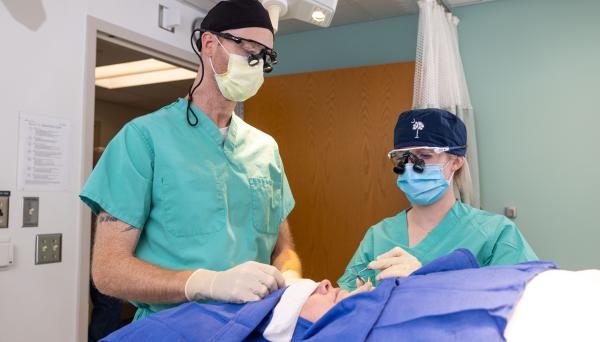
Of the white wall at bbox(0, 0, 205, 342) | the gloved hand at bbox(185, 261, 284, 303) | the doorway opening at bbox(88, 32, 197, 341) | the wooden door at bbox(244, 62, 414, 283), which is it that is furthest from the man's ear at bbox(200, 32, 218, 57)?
the wooden door at bbox(244, 62, 414, 283)

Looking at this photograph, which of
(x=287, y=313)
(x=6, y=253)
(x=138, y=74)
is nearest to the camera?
(x=287, y=313)

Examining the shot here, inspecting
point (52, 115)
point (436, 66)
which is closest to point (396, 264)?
point (436, 66)

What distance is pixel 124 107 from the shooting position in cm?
553

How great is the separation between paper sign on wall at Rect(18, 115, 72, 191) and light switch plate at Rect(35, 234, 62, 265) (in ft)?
0.60

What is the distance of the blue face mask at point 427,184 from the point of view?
1.58 metres

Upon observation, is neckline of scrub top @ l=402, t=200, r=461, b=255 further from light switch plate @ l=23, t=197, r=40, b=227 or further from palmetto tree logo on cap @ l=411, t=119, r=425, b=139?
light switch plate @ l=23, t=197, r=40, b=227

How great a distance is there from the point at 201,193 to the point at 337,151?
65.6 inches

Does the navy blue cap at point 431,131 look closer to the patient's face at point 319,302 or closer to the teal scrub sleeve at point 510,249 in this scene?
the teal scrub sleeve at point 510,249

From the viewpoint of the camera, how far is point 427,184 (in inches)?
62.0

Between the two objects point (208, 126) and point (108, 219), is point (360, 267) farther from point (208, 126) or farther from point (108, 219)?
point (108, 219)

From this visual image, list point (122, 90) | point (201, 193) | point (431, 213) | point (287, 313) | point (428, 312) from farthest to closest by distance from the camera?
point (122, 90), point (431, 213), point (201, 193), point (287, 313), point (428, 312)

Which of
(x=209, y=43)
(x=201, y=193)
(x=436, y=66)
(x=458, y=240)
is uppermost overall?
(x=436, y=66)

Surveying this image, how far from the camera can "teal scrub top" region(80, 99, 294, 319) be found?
1.17m

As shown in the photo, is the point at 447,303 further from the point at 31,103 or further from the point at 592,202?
the point at 592,202
